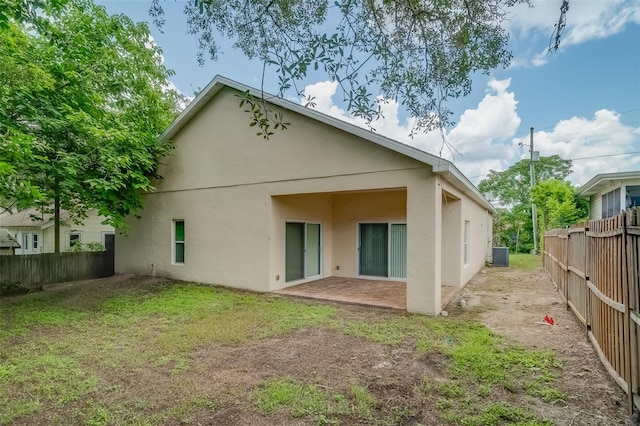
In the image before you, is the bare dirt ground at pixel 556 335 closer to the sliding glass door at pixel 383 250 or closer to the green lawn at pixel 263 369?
the green lawn at pixel 263 369

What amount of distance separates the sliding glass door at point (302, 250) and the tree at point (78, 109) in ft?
15.2

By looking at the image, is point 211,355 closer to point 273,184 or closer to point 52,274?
point 273,184

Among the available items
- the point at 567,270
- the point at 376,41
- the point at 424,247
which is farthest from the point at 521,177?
the point at 376,41

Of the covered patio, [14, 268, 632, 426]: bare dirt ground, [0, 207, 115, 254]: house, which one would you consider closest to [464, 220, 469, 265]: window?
the covered patio

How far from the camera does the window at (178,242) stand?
34.7 feet

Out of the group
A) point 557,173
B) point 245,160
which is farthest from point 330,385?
point 557,173

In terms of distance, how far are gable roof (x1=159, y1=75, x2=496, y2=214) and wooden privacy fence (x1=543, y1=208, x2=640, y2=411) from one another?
2.54 m

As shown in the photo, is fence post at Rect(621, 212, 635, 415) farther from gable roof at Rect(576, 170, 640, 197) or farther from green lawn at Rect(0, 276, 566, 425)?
gable roof at Rect(576, 170, 640, 197)

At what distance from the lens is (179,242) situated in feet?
34.7

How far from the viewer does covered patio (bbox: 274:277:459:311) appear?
301 inches

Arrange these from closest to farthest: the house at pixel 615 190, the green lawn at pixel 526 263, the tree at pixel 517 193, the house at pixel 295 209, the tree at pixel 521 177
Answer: the house at pixel 295 209
the house at pixel 615 190
the green lawn at pixel 526 263
the tree at pixel 517 193
the tree at pixel 521 177

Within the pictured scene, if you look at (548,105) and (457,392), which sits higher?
(548,105)

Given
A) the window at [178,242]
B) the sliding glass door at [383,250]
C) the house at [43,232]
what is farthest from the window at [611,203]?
the house at [43,232]

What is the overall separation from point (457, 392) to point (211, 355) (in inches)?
127
